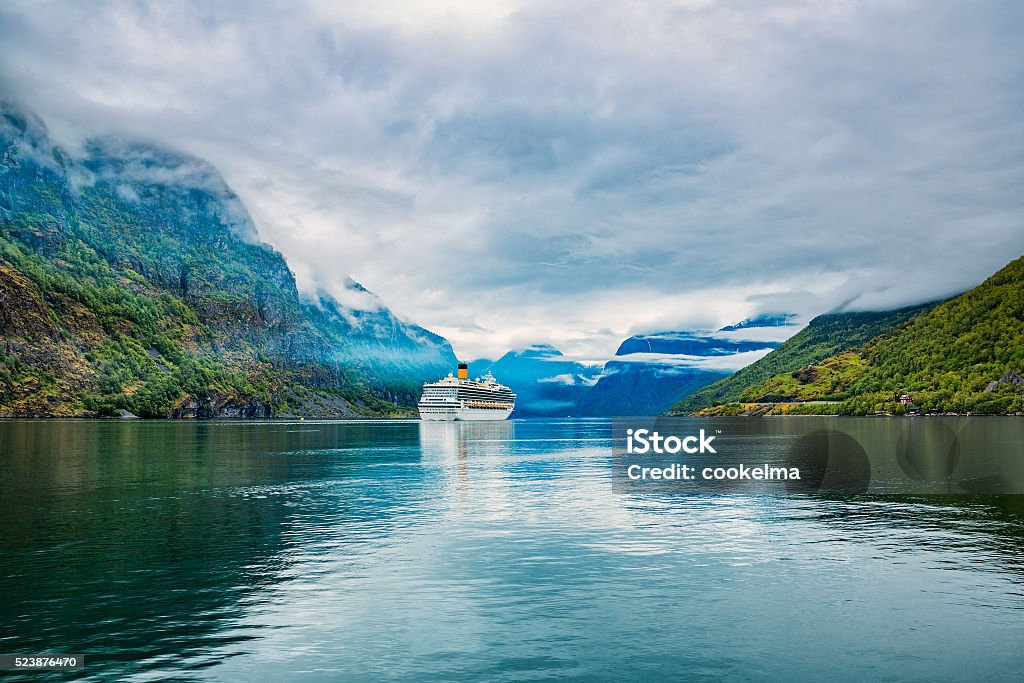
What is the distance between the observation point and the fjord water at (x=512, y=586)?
2392 cm

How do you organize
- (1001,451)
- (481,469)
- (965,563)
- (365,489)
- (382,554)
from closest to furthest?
(965,563) → (382,554) → (365,489) → (481,469) → (1001,451)

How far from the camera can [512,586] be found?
110ft

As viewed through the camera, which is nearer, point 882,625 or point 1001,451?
point 882,625

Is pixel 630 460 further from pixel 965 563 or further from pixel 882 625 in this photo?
pixel 882 625

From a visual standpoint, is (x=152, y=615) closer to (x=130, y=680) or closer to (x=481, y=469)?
(x=130, y=680)

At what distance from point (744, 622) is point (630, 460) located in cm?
8131

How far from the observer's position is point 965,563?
3706cm

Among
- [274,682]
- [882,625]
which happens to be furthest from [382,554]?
[882,625]

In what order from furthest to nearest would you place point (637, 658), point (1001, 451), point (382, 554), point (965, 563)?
point (1001, 451) → point (382, 554) → point (965, 563) → point (637, 658)

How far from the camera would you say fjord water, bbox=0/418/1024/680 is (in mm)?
23922

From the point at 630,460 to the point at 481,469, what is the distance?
2521cm

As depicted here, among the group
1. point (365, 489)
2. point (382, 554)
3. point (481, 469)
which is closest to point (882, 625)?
point (382, 554)

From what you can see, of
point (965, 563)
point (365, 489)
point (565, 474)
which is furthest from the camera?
point (565, 474)

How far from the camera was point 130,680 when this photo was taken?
21.5m
